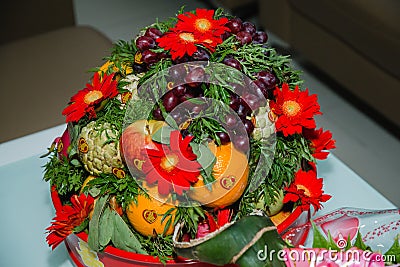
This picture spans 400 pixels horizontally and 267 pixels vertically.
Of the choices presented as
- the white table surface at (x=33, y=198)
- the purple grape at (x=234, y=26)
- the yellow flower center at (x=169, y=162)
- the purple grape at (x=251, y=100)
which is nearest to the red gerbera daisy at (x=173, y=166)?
the yellow flower center at (x=169, y=162)

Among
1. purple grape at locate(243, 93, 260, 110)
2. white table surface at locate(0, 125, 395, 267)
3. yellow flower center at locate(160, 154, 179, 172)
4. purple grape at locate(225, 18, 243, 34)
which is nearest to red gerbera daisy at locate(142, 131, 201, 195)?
yellow flower center at locate(160, 154, 179, 172)

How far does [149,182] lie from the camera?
2.86 ft

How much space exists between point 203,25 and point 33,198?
0.50 m

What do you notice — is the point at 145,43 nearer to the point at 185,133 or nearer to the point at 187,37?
the point at 187,37

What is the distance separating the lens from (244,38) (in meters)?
0.96

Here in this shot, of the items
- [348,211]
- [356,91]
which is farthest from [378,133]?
[348,211]

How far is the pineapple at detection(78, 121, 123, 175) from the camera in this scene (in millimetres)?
905

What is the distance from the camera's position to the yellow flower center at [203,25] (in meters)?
0.94

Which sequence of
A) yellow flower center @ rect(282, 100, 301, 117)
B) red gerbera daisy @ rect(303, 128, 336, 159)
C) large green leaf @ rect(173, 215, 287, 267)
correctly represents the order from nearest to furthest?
large green leaf @ rect(173, 215, 287, 267) → yellow flower center @ rect(282, 100, 301, 117) → red gerbera daisy @ rect(303, 128, 336, 159)

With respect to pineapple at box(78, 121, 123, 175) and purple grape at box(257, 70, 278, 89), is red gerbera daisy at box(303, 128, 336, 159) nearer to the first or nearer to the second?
purple grape at box(257, 70, 278, 89)

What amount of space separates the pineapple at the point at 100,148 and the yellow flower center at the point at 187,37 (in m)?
0.16

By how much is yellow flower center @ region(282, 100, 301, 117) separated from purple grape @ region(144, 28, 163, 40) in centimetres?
22

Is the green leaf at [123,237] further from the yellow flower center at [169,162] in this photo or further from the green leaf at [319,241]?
the green leaf at [319,241]

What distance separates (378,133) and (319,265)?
1.52 meters
